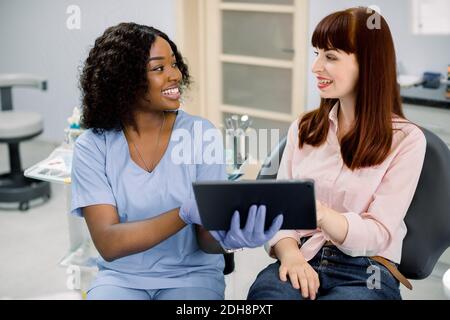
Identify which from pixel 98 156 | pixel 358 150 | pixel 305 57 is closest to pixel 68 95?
pixel 305 57

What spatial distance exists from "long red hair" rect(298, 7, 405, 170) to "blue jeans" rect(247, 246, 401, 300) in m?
0.22

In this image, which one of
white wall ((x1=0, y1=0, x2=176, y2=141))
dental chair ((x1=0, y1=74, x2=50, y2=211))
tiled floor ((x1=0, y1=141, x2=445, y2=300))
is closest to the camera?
tiled floor ((x1=0, y1=141, x2=445, y2=300))

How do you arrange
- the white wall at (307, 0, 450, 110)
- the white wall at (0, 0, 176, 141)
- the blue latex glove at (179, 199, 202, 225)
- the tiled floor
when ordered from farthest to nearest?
the white wall at (0, 0, 176, 141), the white wall at (307, 0, 450, 110), the tiled floor, the blue latex glove at (179, 199, 202, 225)

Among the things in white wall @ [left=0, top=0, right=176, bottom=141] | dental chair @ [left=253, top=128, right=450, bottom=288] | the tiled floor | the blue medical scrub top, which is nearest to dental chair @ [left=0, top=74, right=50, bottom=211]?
the tiled floor

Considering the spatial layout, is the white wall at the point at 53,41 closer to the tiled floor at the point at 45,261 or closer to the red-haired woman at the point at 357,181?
the tiled floor at the point at 45,261

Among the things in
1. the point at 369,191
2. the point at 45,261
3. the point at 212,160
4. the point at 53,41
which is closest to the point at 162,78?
the point at 212,160

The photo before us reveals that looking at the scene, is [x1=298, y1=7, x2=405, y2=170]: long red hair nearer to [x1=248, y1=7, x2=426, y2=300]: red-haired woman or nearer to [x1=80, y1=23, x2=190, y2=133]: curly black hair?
[x1=248, y1=7, x2=426, y2=300]: red-haired woman

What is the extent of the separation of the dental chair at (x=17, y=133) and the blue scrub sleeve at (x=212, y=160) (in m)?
2.04

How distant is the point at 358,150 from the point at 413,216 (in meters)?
0.23

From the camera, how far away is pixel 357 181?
1.47m

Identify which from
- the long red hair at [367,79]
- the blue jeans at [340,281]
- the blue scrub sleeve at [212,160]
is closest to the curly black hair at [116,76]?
the blue scrub sleeve at [212,160]

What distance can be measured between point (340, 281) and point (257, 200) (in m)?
0.34

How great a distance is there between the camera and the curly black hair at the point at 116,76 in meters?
1.52

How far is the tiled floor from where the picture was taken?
8.21 ft
